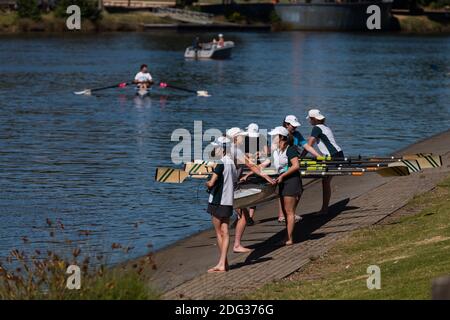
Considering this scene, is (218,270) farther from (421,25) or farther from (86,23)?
(421,25)

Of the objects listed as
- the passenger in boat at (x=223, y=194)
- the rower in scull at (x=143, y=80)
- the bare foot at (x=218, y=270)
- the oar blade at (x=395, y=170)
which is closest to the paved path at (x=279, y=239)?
the bare foot at (x=218, y=270)

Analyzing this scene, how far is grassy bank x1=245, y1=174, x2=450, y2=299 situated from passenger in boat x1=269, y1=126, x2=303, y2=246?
1057 millimetres

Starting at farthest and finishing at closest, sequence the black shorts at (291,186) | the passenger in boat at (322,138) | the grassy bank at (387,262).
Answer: the passenger in boat at (322,138) < the black shorts at (291,186) < the grassy bank at (387,262)

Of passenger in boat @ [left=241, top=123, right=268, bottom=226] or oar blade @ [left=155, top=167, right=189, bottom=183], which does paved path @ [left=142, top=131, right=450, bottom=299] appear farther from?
passenger in boat @ [left=241, top=123, right=268, bottom=226]

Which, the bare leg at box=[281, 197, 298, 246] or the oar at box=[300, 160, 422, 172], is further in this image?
the oar at box=[300, 160, 422, 172]

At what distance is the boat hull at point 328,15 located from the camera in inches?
5443

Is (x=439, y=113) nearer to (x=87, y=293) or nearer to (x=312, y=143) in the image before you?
(x=312, y=143)

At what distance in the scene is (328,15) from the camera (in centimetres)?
14050

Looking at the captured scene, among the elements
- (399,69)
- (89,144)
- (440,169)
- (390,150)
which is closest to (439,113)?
(390,150)

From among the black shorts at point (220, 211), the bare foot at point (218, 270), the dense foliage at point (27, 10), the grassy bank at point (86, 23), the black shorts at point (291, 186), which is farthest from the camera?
the dense foliage at point (27, 10)

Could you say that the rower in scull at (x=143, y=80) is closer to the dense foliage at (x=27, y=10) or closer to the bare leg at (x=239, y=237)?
the bare leg at (x=239, y=237)

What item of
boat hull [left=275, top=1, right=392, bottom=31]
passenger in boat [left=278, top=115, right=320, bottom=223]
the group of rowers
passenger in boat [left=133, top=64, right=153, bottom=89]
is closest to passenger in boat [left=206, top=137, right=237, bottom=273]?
the group of rowers

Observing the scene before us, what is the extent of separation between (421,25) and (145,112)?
3907 inches

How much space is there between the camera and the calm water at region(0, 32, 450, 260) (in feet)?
83.8
